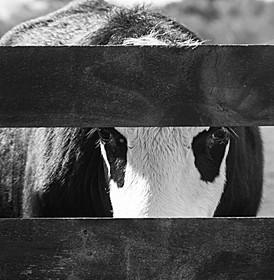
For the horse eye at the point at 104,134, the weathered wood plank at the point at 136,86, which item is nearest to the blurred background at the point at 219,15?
the horse eye at the point at 104,134

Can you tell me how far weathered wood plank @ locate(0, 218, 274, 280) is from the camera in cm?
244

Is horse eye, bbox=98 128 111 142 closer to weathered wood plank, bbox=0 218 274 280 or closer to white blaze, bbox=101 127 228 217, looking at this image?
white blaze, bbox=101 127 228 217

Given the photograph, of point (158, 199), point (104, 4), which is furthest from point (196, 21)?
point (158, 199)

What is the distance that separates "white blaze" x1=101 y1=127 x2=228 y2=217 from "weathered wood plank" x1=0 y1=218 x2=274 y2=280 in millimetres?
544

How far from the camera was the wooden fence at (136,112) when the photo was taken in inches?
95.3

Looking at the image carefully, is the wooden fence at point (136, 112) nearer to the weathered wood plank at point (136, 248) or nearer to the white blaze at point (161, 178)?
the weathered wood plank at point (136, 248)

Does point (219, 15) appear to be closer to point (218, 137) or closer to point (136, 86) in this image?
point (218, 137)

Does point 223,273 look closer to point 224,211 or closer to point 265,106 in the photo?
point 265,106

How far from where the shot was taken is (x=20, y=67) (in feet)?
7.91

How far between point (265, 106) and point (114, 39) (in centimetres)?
159

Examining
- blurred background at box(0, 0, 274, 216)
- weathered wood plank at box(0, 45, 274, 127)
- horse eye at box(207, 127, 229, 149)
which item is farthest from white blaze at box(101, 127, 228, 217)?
blurred background at box(0, 0, 274, 216)

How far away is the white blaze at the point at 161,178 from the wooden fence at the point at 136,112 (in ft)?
1.83

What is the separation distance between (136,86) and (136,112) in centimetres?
7

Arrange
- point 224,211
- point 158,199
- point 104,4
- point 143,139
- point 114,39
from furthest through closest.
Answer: point 104,4, point 224,211, point 114,39, point 143,139, point 158,199
